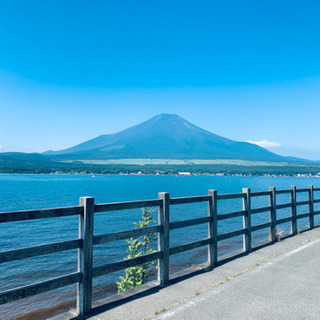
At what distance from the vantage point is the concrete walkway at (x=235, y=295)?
14.8 feet

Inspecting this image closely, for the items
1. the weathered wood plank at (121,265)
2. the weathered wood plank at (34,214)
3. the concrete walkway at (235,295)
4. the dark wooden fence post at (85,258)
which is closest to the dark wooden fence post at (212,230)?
the concrete walkway at (235,295)

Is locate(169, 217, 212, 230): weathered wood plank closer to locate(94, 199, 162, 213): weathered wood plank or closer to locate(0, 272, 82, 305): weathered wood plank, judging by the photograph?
locate(94, 199, 162, 213): weathered wood plank

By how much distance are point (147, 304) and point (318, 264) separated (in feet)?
13.8

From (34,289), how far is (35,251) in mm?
485

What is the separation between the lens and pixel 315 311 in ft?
15.1


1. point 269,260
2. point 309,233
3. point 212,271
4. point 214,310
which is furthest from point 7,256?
point 309,233

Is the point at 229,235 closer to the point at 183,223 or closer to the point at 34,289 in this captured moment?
the point at 183,223

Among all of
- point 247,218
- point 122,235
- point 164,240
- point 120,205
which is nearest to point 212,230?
point 164,240

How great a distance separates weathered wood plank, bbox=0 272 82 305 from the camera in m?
3.86

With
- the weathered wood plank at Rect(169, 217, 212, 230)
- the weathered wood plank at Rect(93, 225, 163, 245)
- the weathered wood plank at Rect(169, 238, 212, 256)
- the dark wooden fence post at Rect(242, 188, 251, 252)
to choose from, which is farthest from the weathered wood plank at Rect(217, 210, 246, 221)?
the weathered wood plank at Rect(93, 225, 163, 245)

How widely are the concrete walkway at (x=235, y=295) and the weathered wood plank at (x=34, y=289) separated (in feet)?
1.71

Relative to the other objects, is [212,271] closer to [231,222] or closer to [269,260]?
[269,260]

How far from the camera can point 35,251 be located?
4.19m

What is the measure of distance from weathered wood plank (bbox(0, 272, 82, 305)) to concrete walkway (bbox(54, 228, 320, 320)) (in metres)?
0.52
